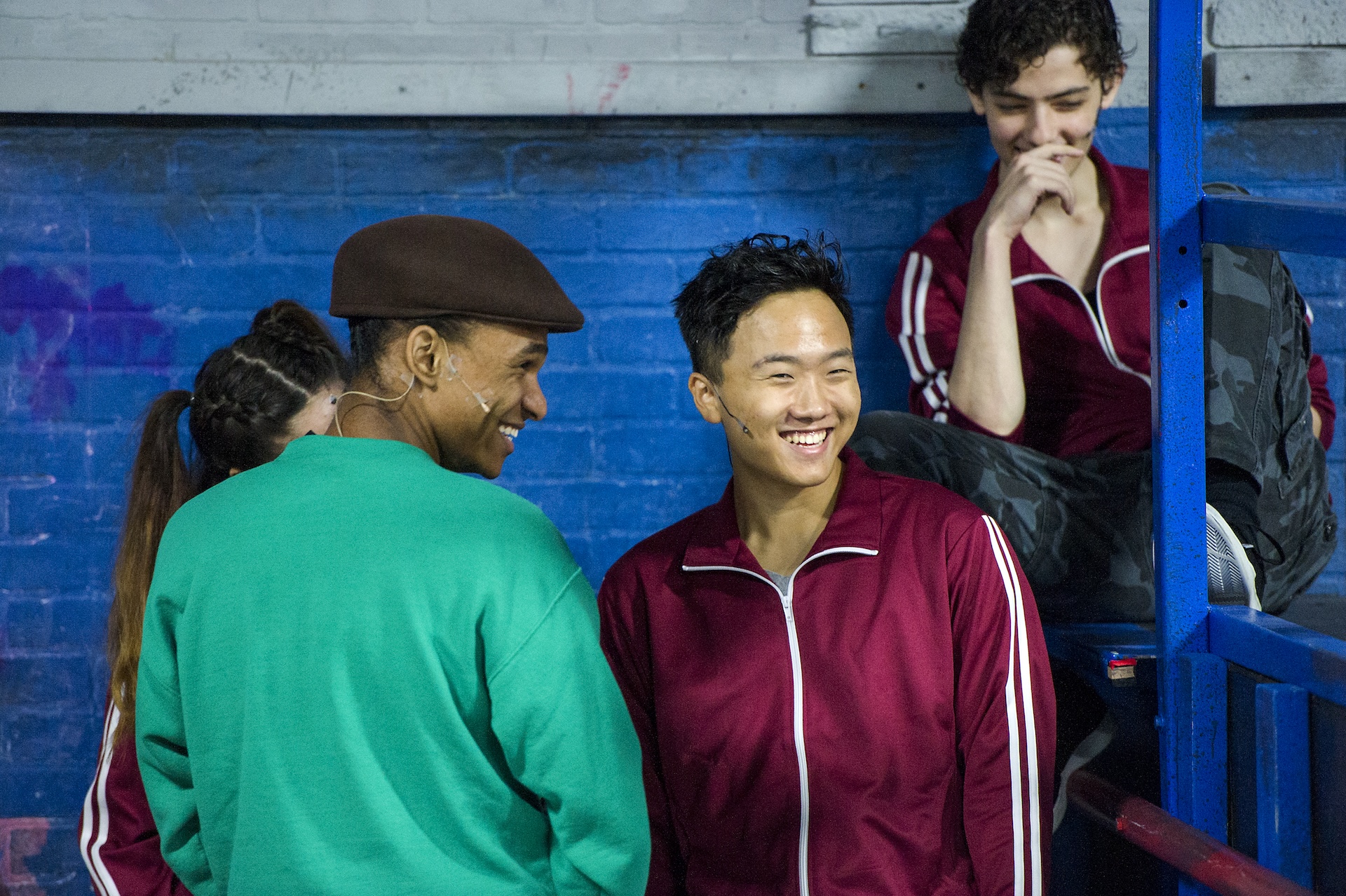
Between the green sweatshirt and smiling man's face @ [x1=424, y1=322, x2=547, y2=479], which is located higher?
smiling man's face @ [x1=424, y1=322, x2=547, y2=479]

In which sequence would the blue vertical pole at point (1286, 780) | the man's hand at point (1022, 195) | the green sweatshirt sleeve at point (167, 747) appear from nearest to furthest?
the green sweatshirt sleeve at point (167, 747), the blue vertical pole at point (1286, 780), the man's hand at point (1022, 195)

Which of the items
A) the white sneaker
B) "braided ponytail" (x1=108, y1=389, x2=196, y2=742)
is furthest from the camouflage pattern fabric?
"braided ponytail" (x1=108, y1=389, x2=196, y2=742)

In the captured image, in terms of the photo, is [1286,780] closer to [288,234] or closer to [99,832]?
[99,832]

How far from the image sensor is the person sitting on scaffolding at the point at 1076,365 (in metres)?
1.77

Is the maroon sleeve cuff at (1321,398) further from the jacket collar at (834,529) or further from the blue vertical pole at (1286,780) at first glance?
the jacket collar at (834,529)

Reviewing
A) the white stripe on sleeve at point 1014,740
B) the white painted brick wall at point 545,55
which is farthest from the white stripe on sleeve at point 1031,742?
the white painted brick wall at point 545,55

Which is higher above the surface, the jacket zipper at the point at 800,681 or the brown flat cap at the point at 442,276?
the brown flat cap at the point at 442,276

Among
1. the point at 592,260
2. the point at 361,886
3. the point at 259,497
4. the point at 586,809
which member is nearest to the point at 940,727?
the point at 586,809

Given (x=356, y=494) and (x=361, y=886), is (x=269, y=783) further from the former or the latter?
(x=356, y=494)

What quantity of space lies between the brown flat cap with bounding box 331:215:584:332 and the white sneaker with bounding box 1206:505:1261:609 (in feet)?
3.21

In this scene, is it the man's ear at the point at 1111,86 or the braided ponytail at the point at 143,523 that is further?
the man's ear at the point at 1111,86

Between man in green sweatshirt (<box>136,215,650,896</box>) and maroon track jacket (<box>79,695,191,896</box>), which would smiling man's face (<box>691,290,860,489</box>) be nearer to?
man in green sweatshirt (<box>136,215,650,896</box>)

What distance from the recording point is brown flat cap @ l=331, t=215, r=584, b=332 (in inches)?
51.9

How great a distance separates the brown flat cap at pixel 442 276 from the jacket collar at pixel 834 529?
0.47 metres
